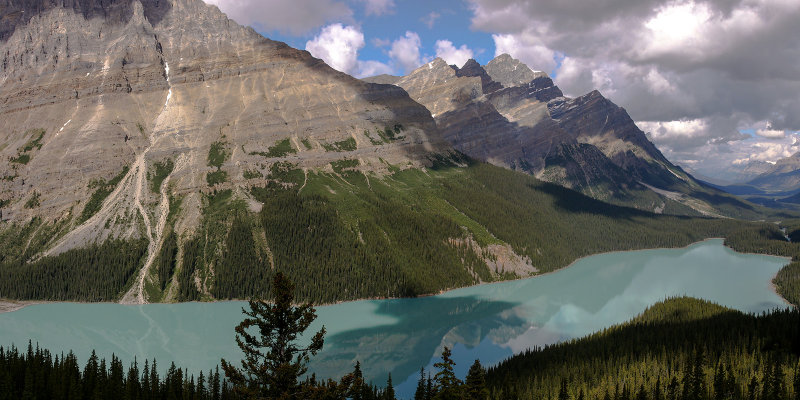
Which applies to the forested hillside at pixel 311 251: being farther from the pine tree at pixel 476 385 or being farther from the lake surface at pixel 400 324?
the pine tree at pixel 476 385

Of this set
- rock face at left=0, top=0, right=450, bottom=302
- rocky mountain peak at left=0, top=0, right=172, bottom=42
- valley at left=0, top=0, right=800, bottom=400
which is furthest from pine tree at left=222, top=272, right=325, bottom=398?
rocky mountain peak at left=0, top=0, right=172, bottom=42

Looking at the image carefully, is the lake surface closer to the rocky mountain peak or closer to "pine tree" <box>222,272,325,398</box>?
"pine tree" <box>222,272,325,398</box>

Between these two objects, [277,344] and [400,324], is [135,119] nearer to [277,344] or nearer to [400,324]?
[400,324]

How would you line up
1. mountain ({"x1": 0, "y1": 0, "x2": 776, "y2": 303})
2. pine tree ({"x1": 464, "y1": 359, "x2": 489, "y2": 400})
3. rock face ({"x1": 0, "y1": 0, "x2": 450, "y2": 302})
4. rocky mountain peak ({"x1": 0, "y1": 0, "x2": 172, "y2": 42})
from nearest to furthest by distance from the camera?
pine tree ({"x1": 464, "y1": 359, "x2": 489, "y2": 400}) < mountain ({"x1": 0, "y1": 0, "x2": 776, "y2": 303}) < rock face ({"x1": 0, "y1": 0, "x2": 450, "y2": 302}) < rocky mountain peak ({"x1": 0, "y1": 0, "x2": 172, "y2": 42})

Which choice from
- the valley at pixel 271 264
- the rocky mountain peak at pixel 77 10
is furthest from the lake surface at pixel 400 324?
the rocky mountain peak at pixel 77 10

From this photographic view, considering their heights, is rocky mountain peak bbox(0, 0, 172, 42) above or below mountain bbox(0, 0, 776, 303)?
above

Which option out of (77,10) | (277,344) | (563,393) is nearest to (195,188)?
(77,10)

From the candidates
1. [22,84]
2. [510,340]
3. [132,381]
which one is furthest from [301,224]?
[22,84]
